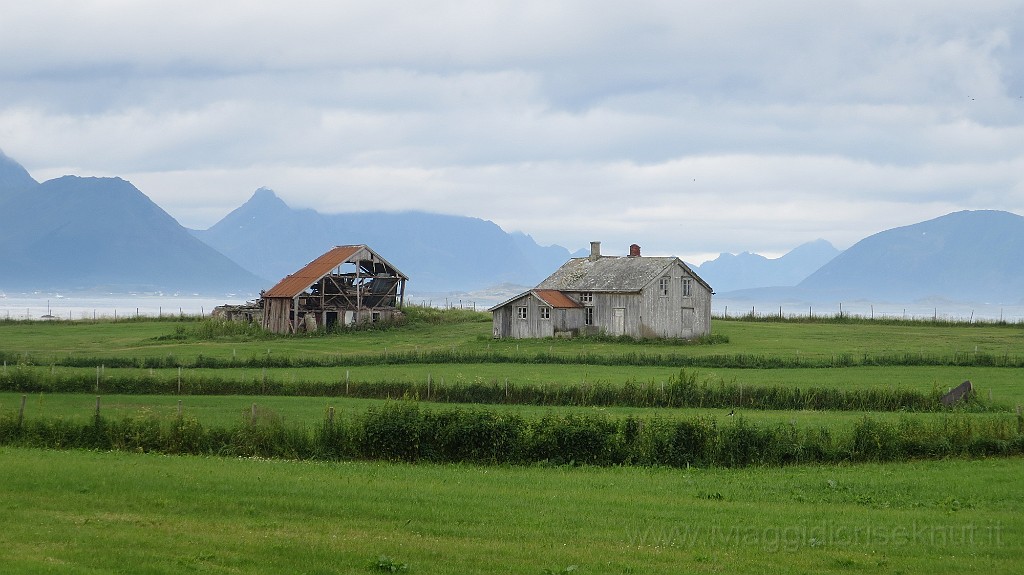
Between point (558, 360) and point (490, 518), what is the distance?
36307 mm

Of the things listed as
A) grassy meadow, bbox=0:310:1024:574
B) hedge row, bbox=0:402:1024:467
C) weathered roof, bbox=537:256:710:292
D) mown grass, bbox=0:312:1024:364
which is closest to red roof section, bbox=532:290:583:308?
weathered roof, bbox=537:256:710:292

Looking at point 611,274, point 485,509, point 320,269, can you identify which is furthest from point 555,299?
point 485,509

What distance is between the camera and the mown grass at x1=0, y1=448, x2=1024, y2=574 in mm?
14797

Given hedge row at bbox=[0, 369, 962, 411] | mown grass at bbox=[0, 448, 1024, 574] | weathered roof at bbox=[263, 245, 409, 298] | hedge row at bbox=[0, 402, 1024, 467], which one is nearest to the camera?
mown grass at bbox=[0, 448, 1024, 574]

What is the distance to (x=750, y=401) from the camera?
3772cm

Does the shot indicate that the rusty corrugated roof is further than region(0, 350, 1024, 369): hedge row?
Yes

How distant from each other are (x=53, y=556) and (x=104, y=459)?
410 inches

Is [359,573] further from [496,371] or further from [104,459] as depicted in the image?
[496,371]

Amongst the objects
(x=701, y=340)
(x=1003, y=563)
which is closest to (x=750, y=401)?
(x=1003, y=563)

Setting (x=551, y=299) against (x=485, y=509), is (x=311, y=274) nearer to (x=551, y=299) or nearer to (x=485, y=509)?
(x=551, y=299)

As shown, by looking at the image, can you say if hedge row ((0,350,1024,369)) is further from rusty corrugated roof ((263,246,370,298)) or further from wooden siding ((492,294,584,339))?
rusty corrugated roof ((263,246,370,298))

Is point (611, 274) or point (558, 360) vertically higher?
point (611, 274)

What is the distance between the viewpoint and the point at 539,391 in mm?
38562

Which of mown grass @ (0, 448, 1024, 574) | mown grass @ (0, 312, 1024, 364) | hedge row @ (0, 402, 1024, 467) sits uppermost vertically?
mown grass @ (0, 312, 1024, 364)
